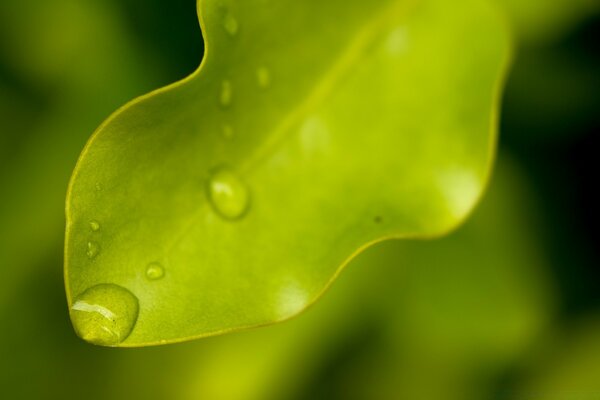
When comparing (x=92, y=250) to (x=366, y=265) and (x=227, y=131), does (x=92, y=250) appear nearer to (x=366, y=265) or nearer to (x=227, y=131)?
(x=227, y=131)

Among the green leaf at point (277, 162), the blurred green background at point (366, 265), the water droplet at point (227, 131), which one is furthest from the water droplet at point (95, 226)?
the blurred green background at point (366, 265)

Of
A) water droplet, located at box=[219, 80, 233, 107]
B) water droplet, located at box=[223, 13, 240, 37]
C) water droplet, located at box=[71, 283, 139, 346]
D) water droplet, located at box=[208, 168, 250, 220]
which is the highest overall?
water droplet, located at box=[223, 13, 240, 37]

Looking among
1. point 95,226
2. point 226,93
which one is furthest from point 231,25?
point 95,226

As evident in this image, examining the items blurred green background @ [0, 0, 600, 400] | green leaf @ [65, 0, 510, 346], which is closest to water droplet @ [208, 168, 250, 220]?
green leaf @ [65, 0, 510, 346]

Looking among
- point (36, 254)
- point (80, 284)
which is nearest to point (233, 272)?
point (80, 284)

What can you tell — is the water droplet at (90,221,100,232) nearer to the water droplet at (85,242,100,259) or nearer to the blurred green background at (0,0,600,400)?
the water droplet at (85,242,100,259)

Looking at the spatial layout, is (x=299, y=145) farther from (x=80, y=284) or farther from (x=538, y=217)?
(x=538, y=217)
